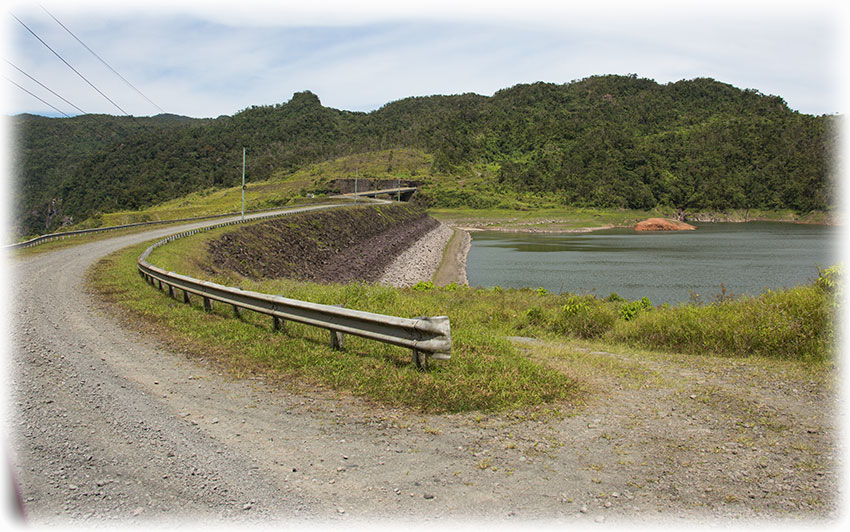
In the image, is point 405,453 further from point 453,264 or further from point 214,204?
point 214,204

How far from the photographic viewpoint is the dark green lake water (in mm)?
40250

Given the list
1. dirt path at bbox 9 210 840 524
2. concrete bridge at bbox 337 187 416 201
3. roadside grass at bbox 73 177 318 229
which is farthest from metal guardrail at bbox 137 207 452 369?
concrete bridge at bbox 337 187 416 201

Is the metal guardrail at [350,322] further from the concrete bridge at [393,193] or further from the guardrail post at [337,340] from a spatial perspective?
the concrete bridge at [393,193]

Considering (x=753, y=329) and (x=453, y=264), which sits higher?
(x=753, y=329)

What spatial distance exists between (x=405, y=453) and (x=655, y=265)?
54.4 m

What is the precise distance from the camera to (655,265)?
53.6 metres

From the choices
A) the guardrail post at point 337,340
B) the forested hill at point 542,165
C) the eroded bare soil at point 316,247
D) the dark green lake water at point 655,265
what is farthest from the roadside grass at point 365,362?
the forested hill at point 542,165

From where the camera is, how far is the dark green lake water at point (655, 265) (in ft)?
132

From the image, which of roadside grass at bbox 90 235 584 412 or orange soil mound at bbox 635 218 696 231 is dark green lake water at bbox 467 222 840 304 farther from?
orange soil mound at bbox 635 218 696 231

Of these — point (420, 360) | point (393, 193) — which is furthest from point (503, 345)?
point (393, 193)

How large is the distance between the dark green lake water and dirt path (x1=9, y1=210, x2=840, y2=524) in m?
24.2

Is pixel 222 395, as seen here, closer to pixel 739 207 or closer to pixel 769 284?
pixel 769 284

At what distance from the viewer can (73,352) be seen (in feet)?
27.3

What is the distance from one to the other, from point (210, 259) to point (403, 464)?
25.4 m
